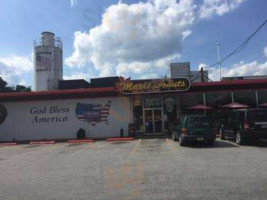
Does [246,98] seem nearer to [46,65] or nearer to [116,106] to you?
[116,106]

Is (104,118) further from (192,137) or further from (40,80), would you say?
(40,80)

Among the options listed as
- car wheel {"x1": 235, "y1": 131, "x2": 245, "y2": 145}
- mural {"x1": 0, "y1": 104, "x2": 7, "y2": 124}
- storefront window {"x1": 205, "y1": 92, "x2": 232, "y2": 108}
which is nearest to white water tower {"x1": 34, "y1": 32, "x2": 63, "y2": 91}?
mural {"x1": 0, "y1": 104, "x2": 7, "y2": 124}

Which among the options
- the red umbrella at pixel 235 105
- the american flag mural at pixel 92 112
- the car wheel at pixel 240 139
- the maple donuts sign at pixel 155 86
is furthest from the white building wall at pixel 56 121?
the car wheel at pixel 240 139

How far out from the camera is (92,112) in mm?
30688

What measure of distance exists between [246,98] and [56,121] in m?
15.7

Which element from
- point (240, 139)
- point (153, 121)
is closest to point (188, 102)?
point (153, 121)

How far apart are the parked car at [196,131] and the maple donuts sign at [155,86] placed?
8.74m

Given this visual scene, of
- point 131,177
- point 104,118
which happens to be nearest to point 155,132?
point 104,118

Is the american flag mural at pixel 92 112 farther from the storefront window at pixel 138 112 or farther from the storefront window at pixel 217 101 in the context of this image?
the storefront window at pixel 217 101

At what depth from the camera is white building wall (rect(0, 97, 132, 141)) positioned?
3044 cm

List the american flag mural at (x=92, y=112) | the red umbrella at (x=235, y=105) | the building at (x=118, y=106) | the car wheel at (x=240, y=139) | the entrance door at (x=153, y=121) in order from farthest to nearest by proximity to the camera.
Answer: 1. the american flag mural at (x=92, y=112)
2. the entrance door at (x=153, y=121)
3. the building at (x=118, y=106)
4. the red umbrella at (x=235, y=105)
5. the car wheel at (x=240, y=139)

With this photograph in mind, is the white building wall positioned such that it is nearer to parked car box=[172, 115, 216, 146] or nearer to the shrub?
the shrub

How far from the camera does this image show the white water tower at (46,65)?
154 feet

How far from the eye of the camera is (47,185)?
396 inches
